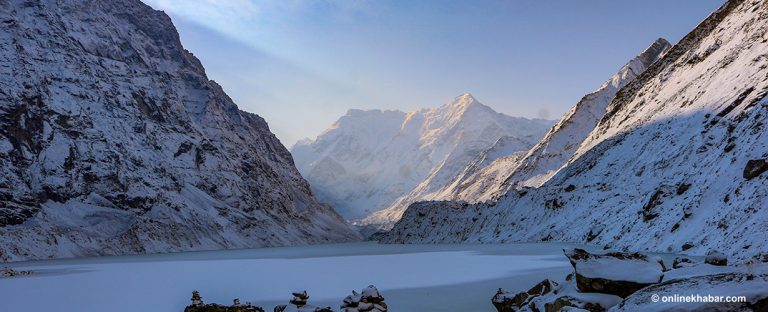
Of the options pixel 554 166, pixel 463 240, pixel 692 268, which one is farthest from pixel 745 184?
pixel 554 166

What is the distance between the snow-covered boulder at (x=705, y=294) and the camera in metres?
9.64

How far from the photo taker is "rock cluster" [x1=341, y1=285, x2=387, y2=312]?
1967 cm

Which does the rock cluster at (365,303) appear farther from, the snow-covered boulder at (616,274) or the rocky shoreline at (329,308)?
the snow-covered boulder at (616,274)

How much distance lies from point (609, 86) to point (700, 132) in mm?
97440

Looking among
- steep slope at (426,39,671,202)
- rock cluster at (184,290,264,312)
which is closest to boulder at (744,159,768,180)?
rock cluster at (184,290,264,312)

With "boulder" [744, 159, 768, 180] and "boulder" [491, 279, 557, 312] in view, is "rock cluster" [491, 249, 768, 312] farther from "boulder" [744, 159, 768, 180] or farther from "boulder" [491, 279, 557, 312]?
"boulder" [744, 159, 768, 180]

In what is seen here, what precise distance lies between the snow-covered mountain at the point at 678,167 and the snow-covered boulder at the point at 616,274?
15.8 m

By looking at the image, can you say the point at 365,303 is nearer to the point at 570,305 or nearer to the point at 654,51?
the point at 570,305

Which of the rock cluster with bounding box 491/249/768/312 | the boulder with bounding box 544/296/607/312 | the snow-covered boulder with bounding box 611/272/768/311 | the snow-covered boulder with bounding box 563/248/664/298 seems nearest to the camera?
the snow-covered boulder with bounding box 611/272/768/311

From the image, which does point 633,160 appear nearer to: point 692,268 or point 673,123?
point 673,123

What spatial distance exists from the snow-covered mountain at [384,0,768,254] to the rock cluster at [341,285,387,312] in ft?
65.6

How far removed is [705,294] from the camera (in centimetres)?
1033

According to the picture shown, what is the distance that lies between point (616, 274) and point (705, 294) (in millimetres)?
5232

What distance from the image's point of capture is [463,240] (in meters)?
107
